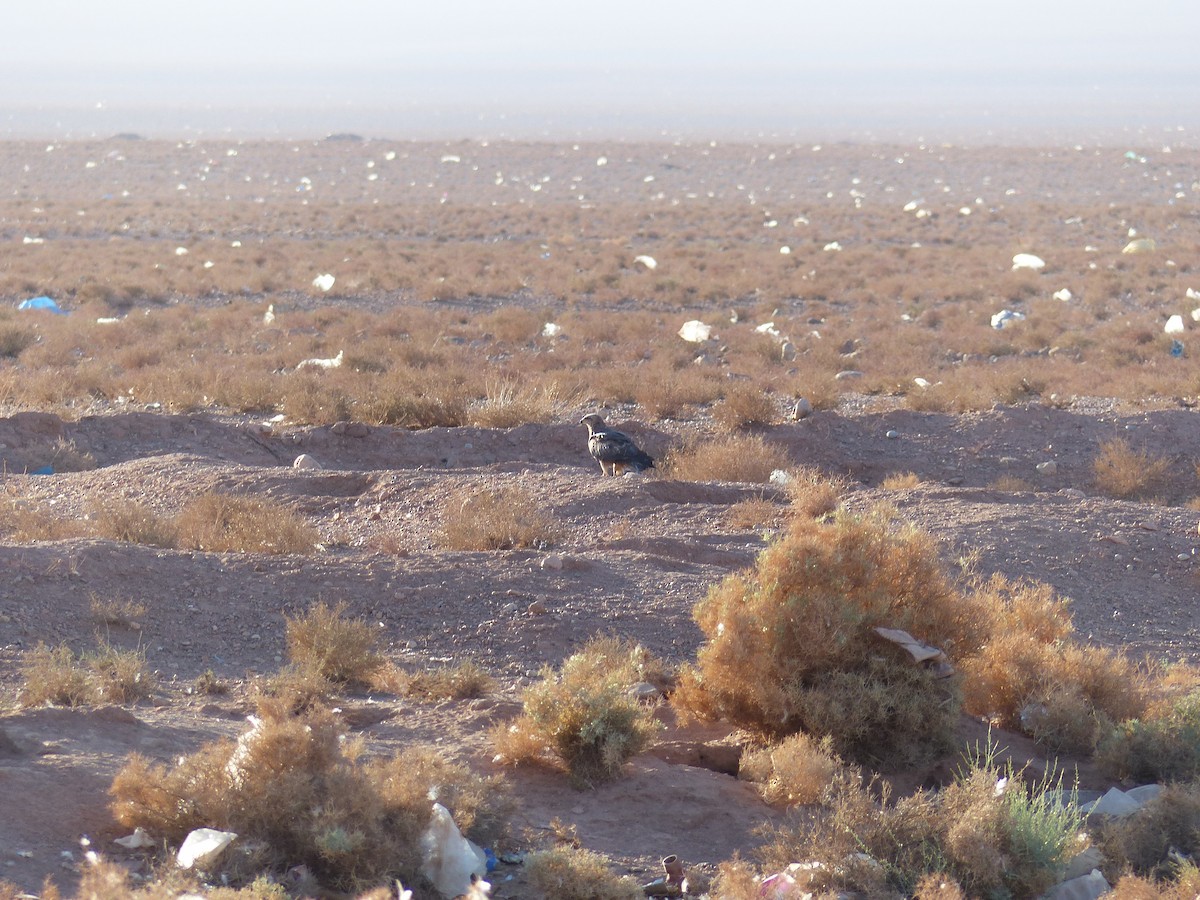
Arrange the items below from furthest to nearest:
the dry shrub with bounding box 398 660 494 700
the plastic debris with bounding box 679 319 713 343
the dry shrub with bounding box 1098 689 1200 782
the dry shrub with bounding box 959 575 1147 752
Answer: the plastic debris with bounding box 679 319 713 343 < the dry shrub with bounding box 398 660 494 700 < the dry shrub with bounding box 959 575 1147 752 < the dry shrub with bounding box 1098 689 1200 782

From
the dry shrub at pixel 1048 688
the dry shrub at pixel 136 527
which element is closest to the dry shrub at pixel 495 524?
the dry shrub at pixel 136 527

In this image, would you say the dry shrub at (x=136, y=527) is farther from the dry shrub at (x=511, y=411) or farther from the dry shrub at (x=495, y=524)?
the dry shrub at (x=511, y=411)

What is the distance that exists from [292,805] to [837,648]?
93.2 inches

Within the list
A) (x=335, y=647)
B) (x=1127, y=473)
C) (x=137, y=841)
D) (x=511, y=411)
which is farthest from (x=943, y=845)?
(x=511, y=411)

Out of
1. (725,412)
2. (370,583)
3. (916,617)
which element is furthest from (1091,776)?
(725,412)

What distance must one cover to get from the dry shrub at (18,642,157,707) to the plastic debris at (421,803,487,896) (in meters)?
2.01

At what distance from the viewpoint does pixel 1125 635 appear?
7.67m

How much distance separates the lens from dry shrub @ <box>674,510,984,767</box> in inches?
211

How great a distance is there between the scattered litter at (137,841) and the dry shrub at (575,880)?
1.31 m

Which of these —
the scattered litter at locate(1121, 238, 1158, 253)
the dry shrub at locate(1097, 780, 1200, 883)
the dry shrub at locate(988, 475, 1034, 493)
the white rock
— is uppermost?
the scattered litter at locate(1121, 238, 1158, 253)

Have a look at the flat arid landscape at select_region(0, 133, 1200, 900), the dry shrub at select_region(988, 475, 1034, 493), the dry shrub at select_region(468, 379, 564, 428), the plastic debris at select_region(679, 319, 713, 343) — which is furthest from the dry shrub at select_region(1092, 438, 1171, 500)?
the plastic debris at select_region(679, 319, 713, 343)

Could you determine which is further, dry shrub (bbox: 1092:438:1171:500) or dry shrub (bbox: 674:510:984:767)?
dry shrub (bbox: 1092:438:1171:500)

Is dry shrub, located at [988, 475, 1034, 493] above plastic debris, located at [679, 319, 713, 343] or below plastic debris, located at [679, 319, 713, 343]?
below

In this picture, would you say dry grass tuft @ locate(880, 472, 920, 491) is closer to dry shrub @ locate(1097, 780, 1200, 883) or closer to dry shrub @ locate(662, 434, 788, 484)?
dry shrub @ locate(662, 434, 788, 484)
